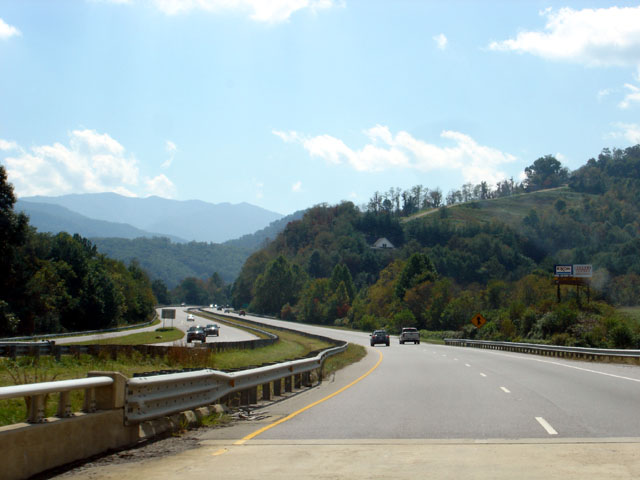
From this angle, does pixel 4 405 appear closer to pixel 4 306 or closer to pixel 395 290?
pixel 4 306

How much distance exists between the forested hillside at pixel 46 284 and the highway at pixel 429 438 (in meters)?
48.9

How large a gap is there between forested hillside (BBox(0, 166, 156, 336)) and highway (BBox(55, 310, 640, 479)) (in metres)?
48.9

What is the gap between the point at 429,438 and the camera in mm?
10406

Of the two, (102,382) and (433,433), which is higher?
(102,382)

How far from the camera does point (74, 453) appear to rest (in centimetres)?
844

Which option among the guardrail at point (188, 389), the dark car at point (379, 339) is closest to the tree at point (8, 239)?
the dark car at point (379, 339)

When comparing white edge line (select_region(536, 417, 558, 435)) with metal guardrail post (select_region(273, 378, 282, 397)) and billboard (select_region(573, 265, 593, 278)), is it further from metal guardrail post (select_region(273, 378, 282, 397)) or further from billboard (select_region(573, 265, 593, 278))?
billboard (select_region(573, 265, 593, 278))

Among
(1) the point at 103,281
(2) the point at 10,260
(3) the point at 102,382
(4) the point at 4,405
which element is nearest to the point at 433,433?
(3) the point at 102,382

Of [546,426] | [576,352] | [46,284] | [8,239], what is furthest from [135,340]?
[546,426]

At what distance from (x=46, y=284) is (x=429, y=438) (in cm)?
7637

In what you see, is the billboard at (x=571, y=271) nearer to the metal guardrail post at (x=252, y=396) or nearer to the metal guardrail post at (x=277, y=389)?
the metal guardrail post at (x=277, y=389)

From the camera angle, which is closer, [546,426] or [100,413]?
[100,413]

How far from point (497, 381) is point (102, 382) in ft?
48.8

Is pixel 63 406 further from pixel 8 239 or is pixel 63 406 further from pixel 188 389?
pixel 8 239
